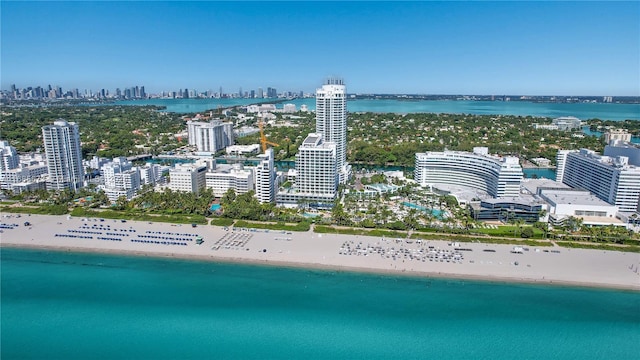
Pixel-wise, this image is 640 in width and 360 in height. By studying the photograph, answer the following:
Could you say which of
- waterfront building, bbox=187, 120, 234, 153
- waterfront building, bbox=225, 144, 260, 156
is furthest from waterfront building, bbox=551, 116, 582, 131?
waterfront building, bbox=187, 120, 234, 153

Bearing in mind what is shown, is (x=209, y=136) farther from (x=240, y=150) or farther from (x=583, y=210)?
(x=583, y=210)

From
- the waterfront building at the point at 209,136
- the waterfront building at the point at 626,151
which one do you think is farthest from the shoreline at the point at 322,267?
the waterfront building at the point at 209,136

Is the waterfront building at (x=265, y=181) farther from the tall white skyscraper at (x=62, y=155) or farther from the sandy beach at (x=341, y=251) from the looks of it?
the tall white skyscraper at (x=62, y=155)

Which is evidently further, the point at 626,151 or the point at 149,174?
the point at 149,174

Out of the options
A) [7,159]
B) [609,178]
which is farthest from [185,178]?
[609,178]

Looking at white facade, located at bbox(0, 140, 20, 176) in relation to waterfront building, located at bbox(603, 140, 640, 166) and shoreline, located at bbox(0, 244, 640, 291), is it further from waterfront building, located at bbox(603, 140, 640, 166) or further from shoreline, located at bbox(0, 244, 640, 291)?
waterfront building, located at bbox(603, 140, 640, 166)
